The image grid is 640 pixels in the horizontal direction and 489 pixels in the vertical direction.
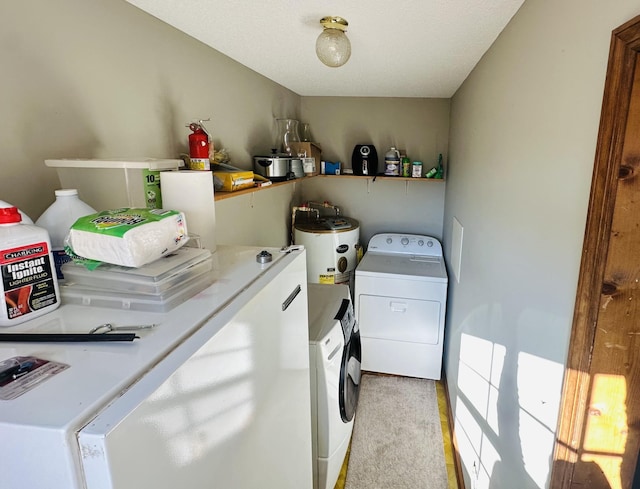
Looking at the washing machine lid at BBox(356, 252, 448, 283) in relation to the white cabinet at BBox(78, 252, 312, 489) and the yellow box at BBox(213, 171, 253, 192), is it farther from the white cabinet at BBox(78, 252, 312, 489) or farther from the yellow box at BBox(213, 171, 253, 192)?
the white cabinet at BBox(78, 252, 312, 489)

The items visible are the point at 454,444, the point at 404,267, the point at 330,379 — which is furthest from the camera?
the point at 404,267

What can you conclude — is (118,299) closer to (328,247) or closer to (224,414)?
(224,414)

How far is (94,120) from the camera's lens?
3.89ft

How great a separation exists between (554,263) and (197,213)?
106cm

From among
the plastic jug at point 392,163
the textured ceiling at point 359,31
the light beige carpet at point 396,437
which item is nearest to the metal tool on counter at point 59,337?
the textured ceiling at point 359,31

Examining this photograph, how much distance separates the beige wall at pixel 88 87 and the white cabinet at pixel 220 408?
62 centimetres

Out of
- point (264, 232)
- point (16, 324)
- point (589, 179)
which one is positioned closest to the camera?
point (16, 324)

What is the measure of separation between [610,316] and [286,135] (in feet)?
7.90

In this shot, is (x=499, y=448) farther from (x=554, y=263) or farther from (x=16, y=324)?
(x=16, y=324)

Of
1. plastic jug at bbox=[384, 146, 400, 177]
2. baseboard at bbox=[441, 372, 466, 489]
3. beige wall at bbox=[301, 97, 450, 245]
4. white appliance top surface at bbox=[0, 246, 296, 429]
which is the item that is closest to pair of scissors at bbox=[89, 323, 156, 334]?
white appliance top surface at bbox=[0, 246, 296, 429]

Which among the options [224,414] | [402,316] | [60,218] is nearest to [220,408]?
[224,414]

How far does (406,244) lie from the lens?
3.33m

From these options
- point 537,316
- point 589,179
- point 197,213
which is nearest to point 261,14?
point 197,213

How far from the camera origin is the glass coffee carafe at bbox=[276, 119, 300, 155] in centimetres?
274
